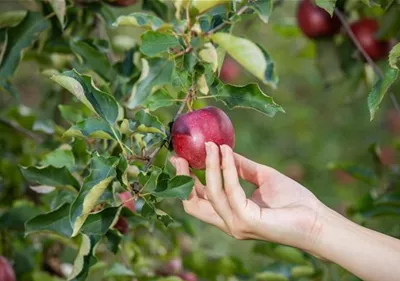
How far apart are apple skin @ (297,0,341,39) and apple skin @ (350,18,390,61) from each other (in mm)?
66

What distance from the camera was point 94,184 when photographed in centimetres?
161

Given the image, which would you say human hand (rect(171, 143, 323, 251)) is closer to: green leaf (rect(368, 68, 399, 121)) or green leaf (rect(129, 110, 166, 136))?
green leaf (rect(129, 110, 166, 136))

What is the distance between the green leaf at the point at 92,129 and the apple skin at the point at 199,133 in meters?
0.13

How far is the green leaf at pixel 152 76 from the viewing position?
5.98 feet

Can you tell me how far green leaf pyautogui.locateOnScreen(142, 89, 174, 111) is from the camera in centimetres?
170

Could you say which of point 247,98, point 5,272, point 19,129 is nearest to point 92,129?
point 247,98

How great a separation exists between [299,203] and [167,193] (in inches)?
9.5

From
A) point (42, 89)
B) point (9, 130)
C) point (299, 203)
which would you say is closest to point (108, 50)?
point (9, 130)

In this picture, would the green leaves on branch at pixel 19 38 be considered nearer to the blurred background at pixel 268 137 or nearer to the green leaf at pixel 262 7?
the blurred background at pixel 268 137

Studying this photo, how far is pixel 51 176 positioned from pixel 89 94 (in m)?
0.26

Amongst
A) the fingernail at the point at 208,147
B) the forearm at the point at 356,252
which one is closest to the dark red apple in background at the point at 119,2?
the fingernail at the point at 208,147

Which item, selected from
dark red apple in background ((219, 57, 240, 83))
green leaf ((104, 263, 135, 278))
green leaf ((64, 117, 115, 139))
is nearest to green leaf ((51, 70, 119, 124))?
green leaf ((64, 117, 115, 139))

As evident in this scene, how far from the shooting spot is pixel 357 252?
158 cm

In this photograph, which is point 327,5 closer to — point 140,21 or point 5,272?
point 140,21
